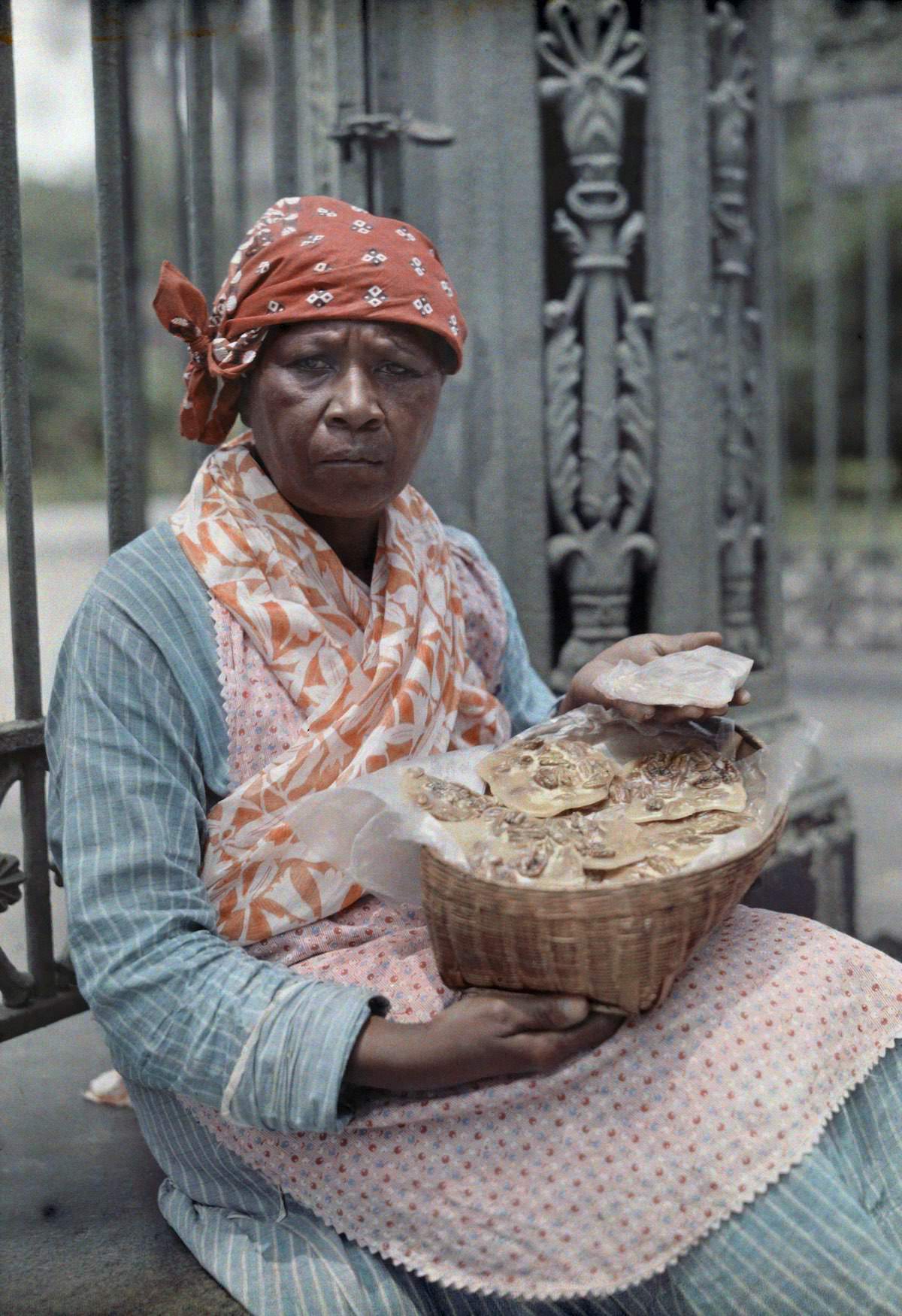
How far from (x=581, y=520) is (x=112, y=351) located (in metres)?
1.25

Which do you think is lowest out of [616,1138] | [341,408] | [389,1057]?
[616,1138]

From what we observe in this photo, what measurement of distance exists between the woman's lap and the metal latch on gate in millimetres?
2146

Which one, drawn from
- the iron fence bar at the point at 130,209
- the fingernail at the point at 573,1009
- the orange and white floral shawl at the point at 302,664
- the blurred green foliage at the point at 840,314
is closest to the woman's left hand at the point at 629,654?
the orange and white floral shawl at the point at 302,664

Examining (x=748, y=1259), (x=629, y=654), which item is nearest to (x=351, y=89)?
(x=629, y=654)

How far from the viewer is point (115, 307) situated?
2.62 m

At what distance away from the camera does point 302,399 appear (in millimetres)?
2021

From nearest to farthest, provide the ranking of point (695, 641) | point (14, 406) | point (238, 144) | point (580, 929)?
point (580, 929) → point (695, 641) → point (14, 406) → point (238, 144)

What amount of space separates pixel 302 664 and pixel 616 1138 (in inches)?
30.3

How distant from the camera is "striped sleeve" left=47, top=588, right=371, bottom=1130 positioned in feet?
5.67

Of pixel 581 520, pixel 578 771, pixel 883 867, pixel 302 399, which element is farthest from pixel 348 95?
pixel 883 867

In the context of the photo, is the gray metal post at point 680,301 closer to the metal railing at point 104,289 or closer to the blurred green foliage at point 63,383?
the metal railing at point 104,289

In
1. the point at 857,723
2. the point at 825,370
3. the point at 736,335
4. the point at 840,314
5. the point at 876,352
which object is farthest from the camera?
the point at 840,314

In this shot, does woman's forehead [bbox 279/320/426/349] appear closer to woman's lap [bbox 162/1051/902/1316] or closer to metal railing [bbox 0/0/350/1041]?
metal railing [bbox 0/0/350/1041]

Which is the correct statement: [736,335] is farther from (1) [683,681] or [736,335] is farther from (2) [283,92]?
(1) [683,681]
